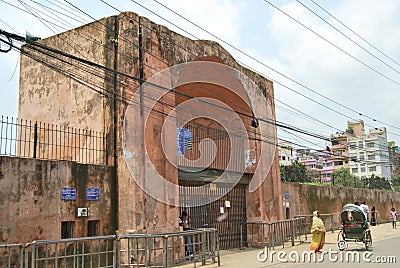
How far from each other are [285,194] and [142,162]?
1065 cm

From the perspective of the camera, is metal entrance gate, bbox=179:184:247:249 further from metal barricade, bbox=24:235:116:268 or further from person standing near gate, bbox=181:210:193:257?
metal barricade, bbox=24:235:116:268

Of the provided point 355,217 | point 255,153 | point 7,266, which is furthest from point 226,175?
point 7,266

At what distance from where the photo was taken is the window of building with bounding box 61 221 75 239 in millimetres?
11109

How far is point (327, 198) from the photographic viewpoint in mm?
26391

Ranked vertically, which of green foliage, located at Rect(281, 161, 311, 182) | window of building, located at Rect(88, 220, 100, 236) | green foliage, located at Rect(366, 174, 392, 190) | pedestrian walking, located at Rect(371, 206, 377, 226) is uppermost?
green foliage, located at Rect(281, 161, 311, 182)

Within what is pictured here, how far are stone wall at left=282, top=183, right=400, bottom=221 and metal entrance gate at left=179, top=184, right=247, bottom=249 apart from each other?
353 centimetres

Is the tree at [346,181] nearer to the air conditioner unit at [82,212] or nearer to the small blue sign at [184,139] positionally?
the small blue sign at [184,139]

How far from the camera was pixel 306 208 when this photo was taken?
23.6 metres

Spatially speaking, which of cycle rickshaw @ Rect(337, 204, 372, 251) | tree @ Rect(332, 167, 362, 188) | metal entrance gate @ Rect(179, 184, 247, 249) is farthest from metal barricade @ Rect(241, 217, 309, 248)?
tree @ Rect(332, 167, 362, 188)

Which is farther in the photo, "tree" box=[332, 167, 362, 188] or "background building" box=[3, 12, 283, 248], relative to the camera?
"tree" box=[332, 167, 362, 188]

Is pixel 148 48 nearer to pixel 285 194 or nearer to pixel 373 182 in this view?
pixel 285 194

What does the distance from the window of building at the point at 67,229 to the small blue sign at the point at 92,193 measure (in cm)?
79

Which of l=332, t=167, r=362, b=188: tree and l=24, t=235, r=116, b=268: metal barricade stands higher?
l=332, t=167, r=362, b=188: tree

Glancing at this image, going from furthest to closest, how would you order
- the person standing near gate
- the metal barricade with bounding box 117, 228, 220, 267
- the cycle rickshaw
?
the cycle rickshaw, the person standing near gate, the metal barricade with bounding box 117, 228, 220, 267
